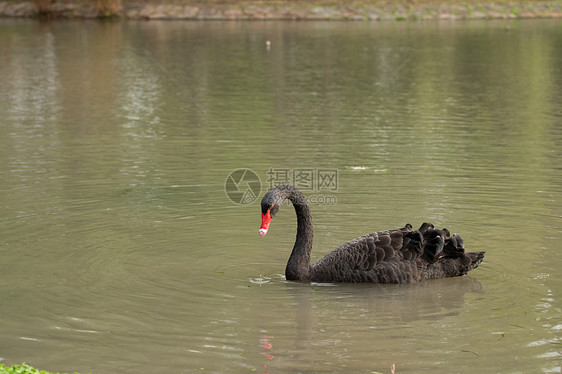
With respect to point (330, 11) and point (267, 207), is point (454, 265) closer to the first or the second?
point (267, 207)

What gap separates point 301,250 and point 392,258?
72 cm

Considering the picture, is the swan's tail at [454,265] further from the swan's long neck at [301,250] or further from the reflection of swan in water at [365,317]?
the swan's long neck at [301,250]

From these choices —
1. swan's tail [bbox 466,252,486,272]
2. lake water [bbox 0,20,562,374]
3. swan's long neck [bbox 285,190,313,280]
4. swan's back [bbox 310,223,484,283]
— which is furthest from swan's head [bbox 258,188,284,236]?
swan's tail [bbox 466,252,486,272]

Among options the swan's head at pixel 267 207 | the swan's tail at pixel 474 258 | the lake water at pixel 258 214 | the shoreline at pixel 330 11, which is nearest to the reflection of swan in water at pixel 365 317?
the lake water at pixel 258 214

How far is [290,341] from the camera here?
17.7 feet

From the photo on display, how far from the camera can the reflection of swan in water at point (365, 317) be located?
511cm

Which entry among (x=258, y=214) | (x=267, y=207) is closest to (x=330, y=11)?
(x=258, y=214)

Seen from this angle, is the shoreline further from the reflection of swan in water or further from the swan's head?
the swan's head

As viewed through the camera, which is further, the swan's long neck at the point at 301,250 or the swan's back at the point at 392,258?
the swan's long neck at the point at 301,250

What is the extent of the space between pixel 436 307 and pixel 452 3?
35517mm

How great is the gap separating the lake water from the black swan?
117 millimetres

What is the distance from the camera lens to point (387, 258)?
253 inches

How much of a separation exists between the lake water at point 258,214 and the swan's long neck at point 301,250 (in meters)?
0.14

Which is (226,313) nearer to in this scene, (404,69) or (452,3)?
(404,69)
